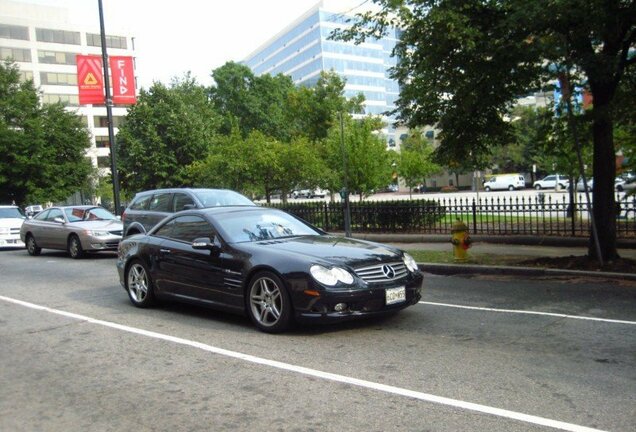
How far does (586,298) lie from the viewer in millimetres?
8242

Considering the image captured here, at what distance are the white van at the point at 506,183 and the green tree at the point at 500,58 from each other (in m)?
50.3

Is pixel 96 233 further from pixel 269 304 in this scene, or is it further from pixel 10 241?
pixel 269 304

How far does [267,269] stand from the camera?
652 cm

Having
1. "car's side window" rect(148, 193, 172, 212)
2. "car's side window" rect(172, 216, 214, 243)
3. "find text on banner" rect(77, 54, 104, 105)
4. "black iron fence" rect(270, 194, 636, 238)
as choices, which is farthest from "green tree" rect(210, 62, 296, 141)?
"car's side window" rect(172, 216, 214, 243)

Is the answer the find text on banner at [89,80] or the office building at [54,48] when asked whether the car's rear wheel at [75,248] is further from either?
the office building at [54,48]

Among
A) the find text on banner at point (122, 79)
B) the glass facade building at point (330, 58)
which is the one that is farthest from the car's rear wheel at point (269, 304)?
the glass facade building at point (330, 58)

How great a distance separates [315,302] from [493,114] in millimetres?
7128

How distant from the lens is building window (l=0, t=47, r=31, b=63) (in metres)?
77.9

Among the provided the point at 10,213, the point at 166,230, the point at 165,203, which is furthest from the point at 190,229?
the point at 10,213

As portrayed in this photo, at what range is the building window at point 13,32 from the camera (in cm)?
7788

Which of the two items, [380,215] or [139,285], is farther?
[380,215]

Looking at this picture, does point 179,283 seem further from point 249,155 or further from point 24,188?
point 24,188

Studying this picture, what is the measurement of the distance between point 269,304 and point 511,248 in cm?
903

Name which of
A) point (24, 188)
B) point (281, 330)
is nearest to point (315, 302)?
point (281, 330)
